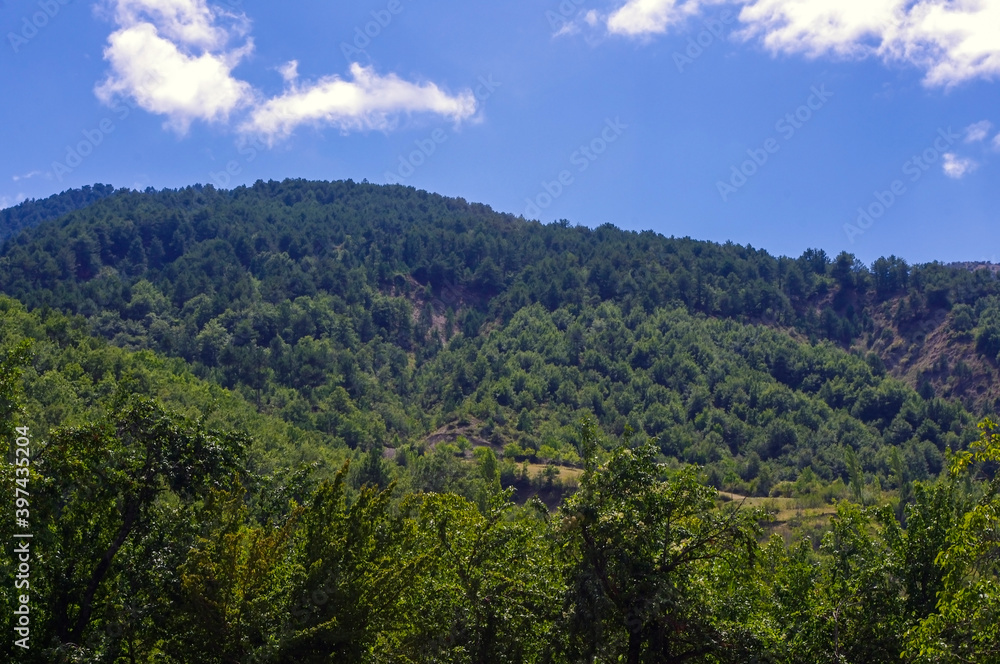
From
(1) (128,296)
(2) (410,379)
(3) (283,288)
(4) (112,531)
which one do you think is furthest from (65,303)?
(4) (112,531)

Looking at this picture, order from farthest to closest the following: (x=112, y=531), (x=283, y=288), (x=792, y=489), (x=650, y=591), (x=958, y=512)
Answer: (x=283, y=288) → (x=792, y=489) → (x=112, y=531) → (x=958, y=512) → (x=650, y=591)

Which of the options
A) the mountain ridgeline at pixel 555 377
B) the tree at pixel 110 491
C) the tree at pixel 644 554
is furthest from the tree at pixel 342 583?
the mountain ridgeline at pixel 555 377

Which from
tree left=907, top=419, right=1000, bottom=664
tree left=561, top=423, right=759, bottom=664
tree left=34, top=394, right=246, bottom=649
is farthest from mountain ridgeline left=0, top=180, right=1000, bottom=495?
tree left=907, top=419, right=1000, bottom=664

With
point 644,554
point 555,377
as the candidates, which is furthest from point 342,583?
point 555,377

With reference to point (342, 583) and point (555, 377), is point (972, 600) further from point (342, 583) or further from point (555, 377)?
point (555, 377)

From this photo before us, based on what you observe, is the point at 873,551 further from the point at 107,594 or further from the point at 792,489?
the point at 792,489

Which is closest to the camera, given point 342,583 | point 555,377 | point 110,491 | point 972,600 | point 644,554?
point 972,600

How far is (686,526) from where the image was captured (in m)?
16.8

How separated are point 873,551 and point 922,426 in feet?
528

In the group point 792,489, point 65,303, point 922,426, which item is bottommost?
point 792,489

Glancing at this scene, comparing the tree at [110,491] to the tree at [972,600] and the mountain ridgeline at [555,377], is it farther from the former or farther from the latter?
the mountain ridgeline at [555,377]

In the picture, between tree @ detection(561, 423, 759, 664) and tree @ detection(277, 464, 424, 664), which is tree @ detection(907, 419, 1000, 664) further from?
Result: tree @ detection(277, 464, 424, 664)

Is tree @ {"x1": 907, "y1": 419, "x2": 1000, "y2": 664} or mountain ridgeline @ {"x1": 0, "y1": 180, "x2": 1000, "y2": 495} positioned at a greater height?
mountain ridgeline @ {"x1": 0, "y1": 180, "x2": 1000, "y2": 495}

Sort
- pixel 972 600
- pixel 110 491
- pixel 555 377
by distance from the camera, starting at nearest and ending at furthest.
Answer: pixel 972 600 → pixel 110 491 → pixel 555 377
